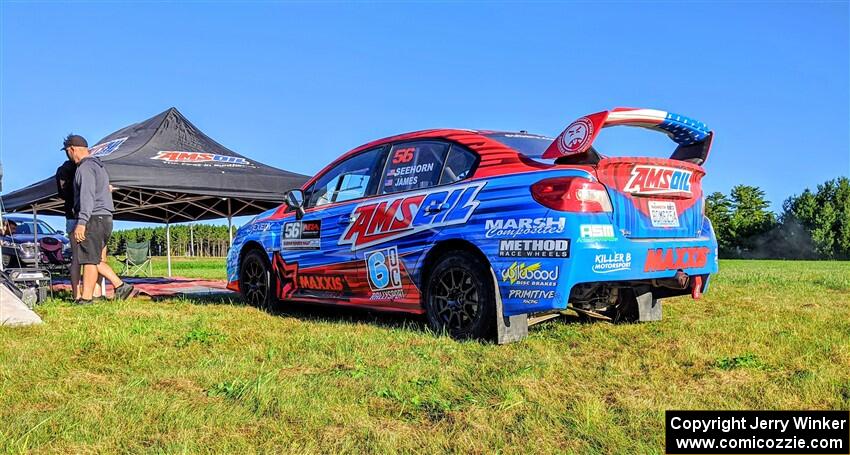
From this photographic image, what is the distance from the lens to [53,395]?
9.88 ft

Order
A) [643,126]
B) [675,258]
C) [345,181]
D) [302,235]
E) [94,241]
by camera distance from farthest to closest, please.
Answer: [94,241] → [302,235] → [345,181] → [643,126] → [675,258]

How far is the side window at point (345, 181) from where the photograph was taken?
5.51 metres

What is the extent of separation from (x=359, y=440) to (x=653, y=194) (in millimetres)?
2754

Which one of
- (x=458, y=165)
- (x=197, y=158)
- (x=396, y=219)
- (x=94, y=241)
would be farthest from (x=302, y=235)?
(x=197, y=158)

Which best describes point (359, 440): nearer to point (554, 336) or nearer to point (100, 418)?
point (100, 418)

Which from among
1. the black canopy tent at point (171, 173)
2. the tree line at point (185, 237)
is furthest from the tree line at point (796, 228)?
the black canopy tent at point (171, 173)

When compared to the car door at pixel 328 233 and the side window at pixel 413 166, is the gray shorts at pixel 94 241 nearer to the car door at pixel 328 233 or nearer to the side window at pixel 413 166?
the car door at pixel 328 233

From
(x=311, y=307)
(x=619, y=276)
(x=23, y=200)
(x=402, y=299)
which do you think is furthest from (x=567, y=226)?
(x=23, y=200)

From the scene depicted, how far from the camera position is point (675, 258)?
436cm

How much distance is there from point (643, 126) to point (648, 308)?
1561 millimetres

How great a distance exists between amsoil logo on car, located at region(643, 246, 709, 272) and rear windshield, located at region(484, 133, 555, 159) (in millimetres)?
1003

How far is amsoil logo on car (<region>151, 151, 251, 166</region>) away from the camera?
850cm

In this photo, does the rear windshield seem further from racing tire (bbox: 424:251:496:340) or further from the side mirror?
the side mirror

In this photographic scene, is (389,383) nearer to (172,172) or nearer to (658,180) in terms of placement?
(658,180)
